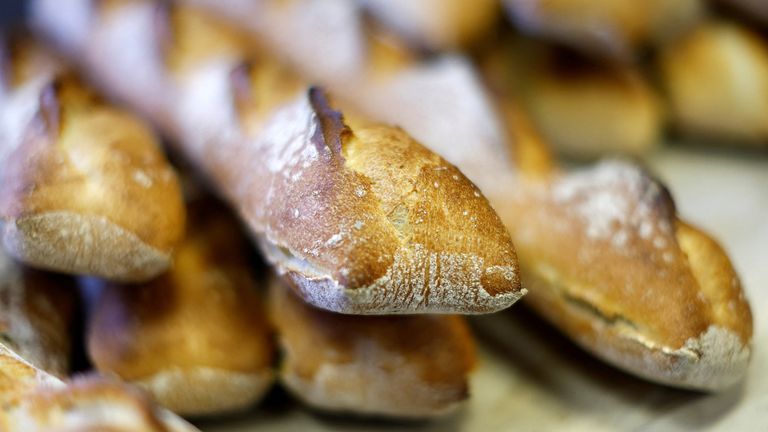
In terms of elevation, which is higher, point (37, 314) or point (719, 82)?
point (719, 82)

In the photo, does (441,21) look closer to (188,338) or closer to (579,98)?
(579,98)

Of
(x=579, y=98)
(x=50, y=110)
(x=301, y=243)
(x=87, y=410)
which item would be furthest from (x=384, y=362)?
(x=579, y=98)

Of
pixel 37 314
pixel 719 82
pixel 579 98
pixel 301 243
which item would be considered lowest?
pixel 37 314

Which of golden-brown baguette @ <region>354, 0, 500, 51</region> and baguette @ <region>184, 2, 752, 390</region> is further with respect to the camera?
golden-brown baguette @ <region>354, 0, 500, 51</region>

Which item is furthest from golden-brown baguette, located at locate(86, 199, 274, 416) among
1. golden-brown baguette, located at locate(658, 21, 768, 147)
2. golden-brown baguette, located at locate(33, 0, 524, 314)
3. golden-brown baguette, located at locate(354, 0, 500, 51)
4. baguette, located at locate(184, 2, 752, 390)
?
golden-brown baguette, located at locate(658, 21, 768, 147)

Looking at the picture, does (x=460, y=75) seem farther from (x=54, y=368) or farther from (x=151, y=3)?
(x=54, y=368)

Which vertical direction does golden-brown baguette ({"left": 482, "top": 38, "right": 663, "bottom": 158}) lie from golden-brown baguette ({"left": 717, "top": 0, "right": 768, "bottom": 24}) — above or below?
below

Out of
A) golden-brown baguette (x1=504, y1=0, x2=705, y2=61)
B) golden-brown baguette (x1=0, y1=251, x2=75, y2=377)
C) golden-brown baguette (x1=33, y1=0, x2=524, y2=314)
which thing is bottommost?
golden-brown baguette (x1=0, y1=251, x2=75, y2=377)

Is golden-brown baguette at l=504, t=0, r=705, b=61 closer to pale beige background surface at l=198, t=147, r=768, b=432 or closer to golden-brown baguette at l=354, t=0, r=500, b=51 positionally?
golden-brown baguette at l=354, t=0, r=500, b=51
